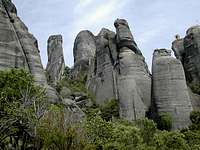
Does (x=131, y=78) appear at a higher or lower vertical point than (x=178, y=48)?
lower

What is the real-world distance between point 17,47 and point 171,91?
54.2 feet

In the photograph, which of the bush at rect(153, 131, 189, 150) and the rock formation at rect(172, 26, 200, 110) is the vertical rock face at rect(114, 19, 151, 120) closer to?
the rock formation at rect(172, 26, 200, 110)

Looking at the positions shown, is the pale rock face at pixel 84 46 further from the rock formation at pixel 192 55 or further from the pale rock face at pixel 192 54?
the pale rock face at pixel 192 54

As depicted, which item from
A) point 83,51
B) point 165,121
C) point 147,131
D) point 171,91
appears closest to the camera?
point 147,131

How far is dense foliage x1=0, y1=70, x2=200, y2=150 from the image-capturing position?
2142cm

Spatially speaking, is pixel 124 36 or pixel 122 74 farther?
pixel 124 36

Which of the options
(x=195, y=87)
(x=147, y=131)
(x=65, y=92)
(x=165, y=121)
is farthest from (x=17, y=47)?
(x=195, y=87)

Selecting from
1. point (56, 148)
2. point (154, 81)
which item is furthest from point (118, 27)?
point (56, 148)

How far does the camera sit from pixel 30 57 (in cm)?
4856

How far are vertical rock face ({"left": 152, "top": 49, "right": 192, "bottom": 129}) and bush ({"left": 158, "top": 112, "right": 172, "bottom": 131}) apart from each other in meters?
0.59

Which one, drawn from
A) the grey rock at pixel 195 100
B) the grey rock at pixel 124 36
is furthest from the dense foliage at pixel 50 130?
the grey rock at pixel 124 36

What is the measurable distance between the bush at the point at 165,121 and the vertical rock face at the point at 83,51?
85.7ft

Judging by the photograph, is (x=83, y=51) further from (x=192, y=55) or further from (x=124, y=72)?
(x=124, y=72)

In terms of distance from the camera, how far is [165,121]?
153ft
